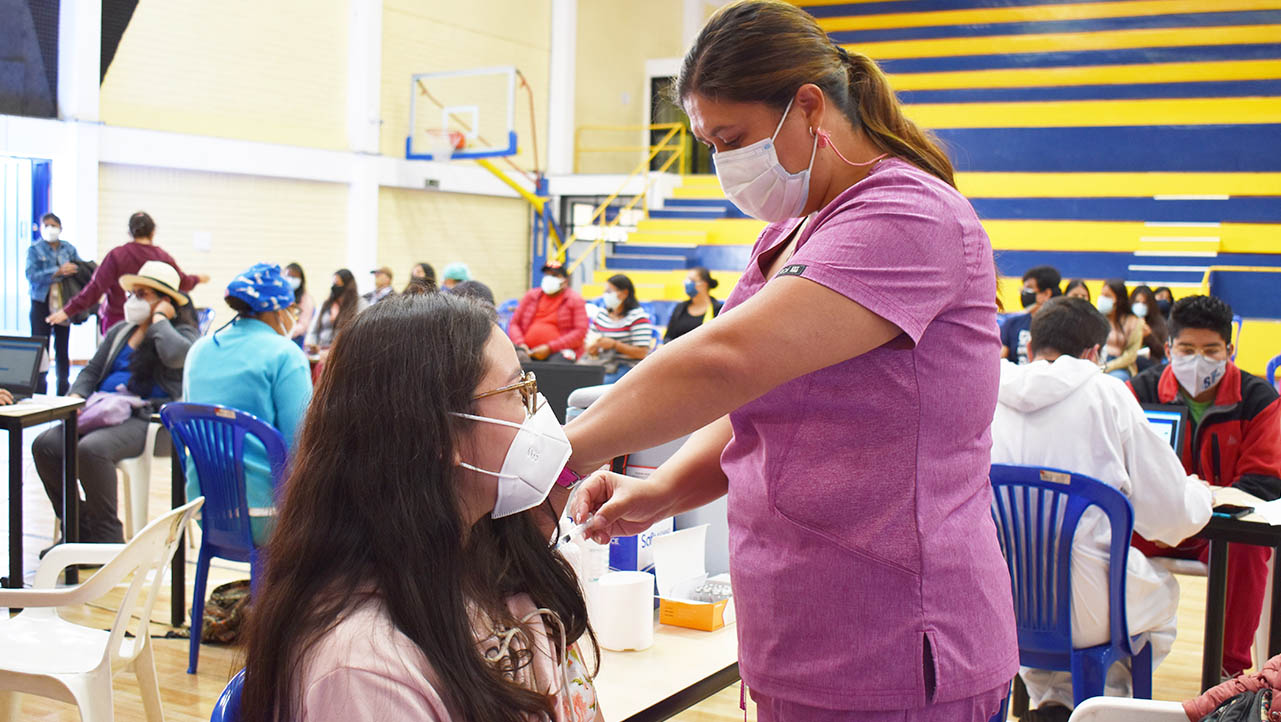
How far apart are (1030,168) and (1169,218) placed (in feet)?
6.11

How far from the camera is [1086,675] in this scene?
2.62 m

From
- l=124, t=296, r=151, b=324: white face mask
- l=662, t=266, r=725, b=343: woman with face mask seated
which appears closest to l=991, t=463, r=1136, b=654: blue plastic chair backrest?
l=124, t=296, r=151, b=324: white face mask

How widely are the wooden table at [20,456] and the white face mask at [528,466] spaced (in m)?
2.90

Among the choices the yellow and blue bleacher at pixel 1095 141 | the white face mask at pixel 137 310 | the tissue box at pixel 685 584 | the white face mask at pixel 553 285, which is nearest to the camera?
the tissue box at pixel 685 584

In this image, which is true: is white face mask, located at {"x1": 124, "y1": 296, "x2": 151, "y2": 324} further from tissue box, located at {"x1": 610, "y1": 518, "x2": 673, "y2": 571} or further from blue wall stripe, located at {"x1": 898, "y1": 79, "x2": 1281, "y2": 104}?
blue wall stripe, located at {"x1": 898, "y1": 79, "x2": 1281, "y2": 104}

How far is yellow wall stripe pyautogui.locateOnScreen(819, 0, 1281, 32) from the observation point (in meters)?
13.8

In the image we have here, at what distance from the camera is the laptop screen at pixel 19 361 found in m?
4.08

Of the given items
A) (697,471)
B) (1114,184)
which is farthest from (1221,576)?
(1114,184)

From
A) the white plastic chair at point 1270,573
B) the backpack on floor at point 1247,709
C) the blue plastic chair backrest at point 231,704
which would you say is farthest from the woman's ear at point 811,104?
the white plastic chair at point 1270,573

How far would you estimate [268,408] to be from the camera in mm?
3682

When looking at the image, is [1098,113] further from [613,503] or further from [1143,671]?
[613,503]

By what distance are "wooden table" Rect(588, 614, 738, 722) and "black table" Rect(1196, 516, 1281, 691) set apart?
1440 millimetres

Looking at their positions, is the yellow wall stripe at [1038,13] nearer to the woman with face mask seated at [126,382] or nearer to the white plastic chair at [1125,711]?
the woman with face mask seated at [126,382]

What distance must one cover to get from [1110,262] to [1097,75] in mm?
3568
